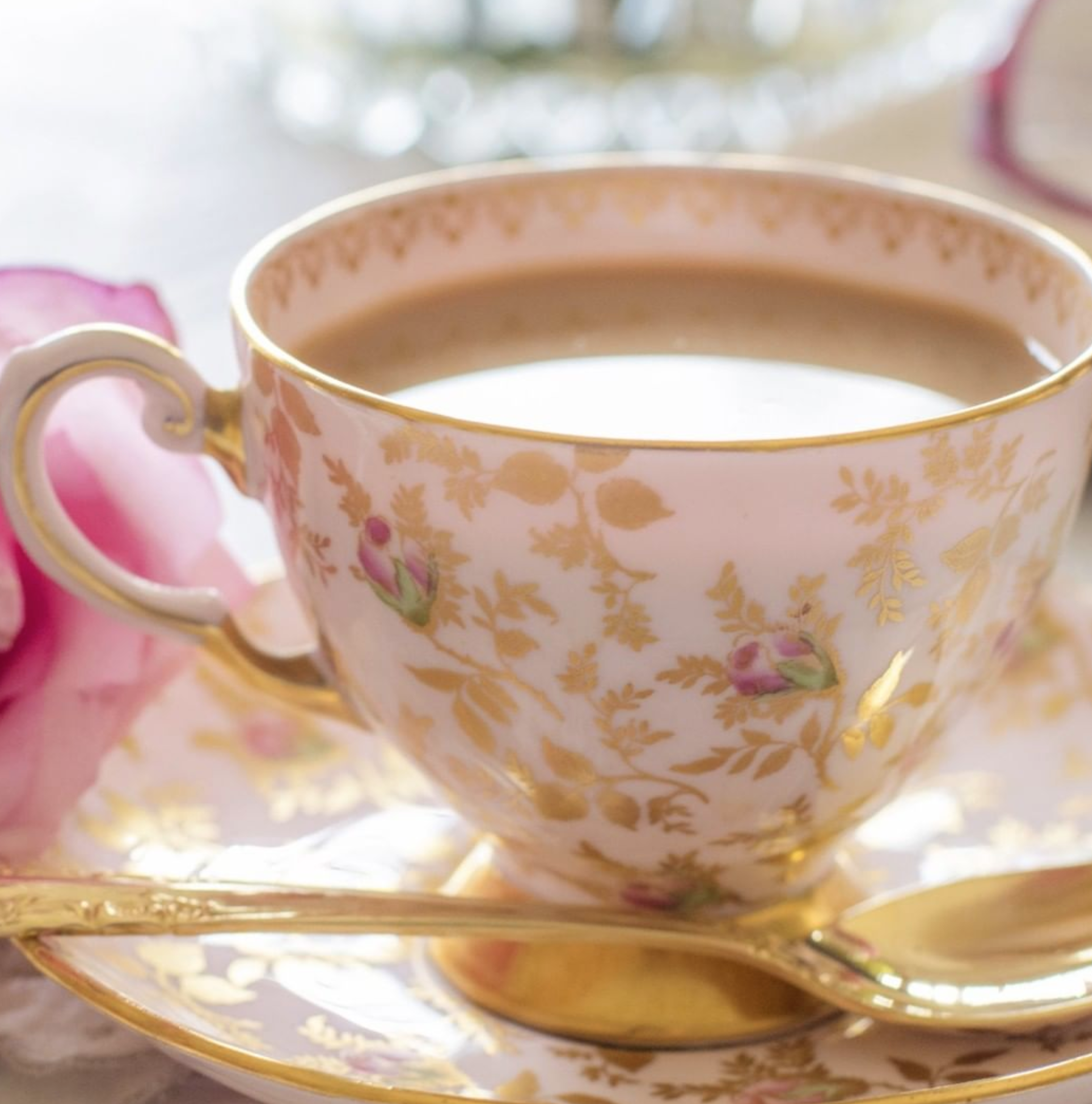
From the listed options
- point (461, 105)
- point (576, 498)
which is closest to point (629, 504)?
point (576, 498)

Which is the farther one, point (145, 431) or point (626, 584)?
point (145, 431)

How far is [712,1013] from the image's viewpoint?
544 mm

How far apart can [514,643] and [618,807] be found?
77 millimetres

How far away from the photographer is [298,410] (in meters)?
0.50

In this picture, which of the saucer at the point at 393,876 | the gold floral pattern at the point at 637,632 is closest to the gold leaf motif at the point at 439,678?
the gold floral pattern at the point at 637,632

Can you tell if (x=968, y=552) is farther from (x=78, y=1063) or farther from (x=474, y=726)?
(x=78, y=1063)

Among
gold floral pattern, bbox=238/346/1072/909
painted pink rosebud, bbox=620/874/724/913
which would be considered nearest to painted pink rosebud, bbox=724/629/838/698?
gold floral pattern, bbox=238/346/1072/909

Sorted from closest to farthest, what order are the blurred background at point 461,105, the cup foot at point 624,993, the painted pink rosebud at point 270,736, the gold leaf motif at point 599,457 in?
the gold leaf motif at point 599,457, the cup foot at point 624,993, the painted pink rosebud at point 270,736, the blurred background at point 461,105

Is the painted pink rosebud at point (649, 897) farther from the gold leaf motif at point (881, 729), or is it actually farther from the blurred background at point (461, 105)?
the blurred background at point (461, 105)

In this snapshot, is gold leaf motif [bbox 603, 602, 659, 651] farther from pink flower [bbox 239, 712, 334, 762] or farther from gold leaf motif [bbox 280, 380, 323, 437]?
pink flower [bbox 239, 712, 334, 762]

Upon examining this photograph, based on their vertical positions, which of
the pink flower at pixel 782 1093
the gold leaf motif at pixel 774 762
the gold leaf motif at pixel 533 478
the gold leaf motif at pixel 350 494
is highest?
the gold leaf motif at pixel 350 494

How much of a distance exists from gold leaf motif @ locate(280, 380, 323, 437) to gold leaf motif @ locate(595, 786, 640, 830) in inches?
5.8

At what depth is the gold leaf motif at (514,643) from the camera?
18.6 inches

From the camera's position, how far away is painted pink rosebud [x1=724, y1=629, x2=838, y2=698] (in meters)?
0.46
